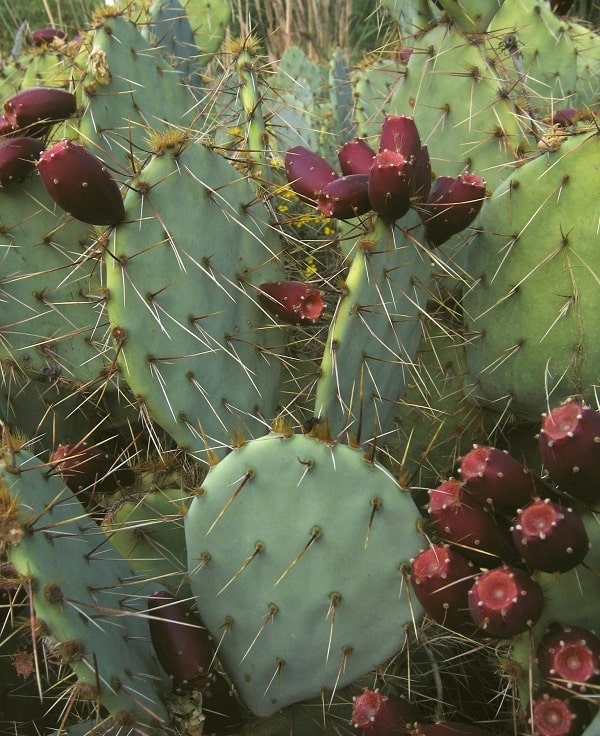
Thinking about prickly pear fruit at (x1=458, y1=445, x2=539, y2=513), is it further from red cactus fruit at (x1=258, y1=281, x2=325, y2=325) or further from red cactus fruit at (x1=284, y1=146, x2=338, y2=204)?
red cactus fruit at (x1=284, y1=146, x2=338, y2=204)

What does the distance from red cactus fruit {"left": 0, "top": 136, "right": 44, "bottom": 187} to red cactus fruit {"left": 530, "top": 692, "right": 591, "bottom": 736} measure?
1.42 metres

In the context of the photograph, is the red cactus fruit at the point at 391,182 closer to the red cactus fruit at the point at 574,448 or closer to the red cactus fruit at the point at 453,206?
the red cactus fruit at the point at 453,206

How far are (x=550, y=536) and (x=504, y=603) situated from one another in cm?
10

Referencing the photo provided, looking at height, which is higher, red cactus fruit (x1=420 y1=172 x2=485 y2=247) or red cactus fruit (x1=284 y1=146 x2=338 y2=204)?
red cactus fruit (x1=284 y1=146 x2=338 y2=204)

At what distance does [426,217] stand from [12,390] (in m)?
1.08

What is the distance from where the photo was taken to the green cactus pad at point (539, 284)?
5.79 feet

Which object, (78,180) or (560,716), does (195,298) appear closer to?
(78,180)

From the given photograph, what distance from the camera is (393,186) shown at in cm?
156

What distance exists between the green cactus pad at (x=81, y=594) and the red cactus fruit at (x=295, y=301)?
22.2 inches

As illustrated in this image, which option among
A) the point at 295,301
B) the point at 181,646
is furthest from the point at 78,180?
the point at 181,646

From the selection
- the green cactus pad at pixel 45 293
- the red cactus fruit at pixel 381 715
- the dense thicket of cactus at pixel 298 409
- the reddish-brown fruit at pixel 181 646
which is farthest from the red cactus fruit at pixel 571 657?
the green cactus pad at pixel 45 293

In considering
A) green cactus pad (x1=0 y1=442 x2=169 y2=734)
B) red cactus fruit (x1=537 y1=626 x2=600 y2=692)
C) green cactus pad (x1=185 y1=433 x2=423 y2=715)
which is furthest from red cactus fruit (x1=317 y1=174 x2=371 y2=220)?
red cactus fruit (x1=537 y1=626 x2=600 y2=692)

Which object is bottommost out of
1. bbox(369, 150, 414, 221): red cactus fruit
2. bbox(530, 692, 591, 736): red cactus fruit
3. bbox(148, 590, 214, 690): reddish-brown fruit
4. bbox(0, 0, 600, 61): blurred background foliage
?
bbox(0, 0, 600, 61): blurred background foliage

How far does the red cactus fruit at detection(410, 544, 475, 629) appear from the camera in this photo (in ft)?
4.05
